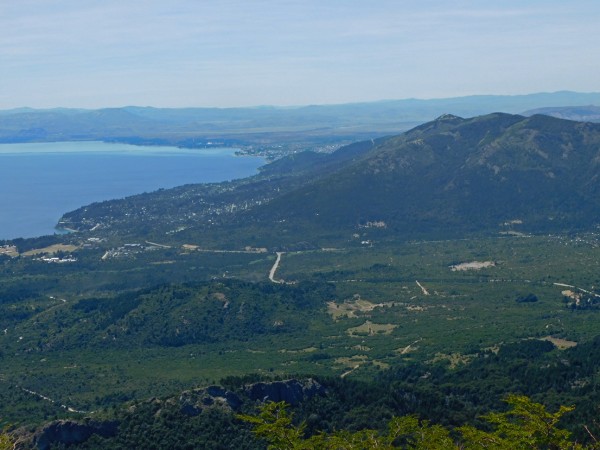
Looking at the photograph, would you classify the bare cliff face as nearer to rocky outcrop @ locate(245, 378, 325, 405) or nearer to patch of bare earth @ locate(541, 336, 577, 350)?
rocky outcrop @ locate(245, 378, 325, 405)

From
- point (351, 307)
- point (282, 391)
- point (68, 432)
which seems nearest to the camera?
point (68, 432)

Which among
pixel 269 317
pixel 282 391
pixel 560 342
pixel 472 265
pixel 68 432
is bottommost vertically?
pixel 472 265

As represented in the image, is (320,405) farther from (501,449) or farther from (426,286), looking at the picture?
(426,286)

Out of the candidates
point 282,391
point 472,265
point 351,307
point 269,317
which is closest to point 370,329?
point 351,307

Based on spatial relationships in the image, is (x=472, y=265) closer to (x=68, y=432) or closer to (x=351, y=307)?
(x=351, y=307)

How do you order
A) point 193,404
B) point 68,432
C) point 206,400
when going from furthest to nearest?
point 206,400 < point 193,404 < point 68,432

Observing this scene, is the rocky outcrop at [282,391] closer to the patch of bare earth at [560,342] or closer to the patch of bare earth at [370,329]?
the patch of bare earth at [560,342]

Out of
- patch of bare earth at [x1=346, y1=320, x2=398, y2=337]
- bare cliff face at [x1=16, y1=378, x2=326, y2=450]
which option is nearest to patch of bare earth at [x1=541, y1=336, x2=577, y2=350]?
patch of bare earth at [x1=346, y1=320, x2=398, y2=337]
